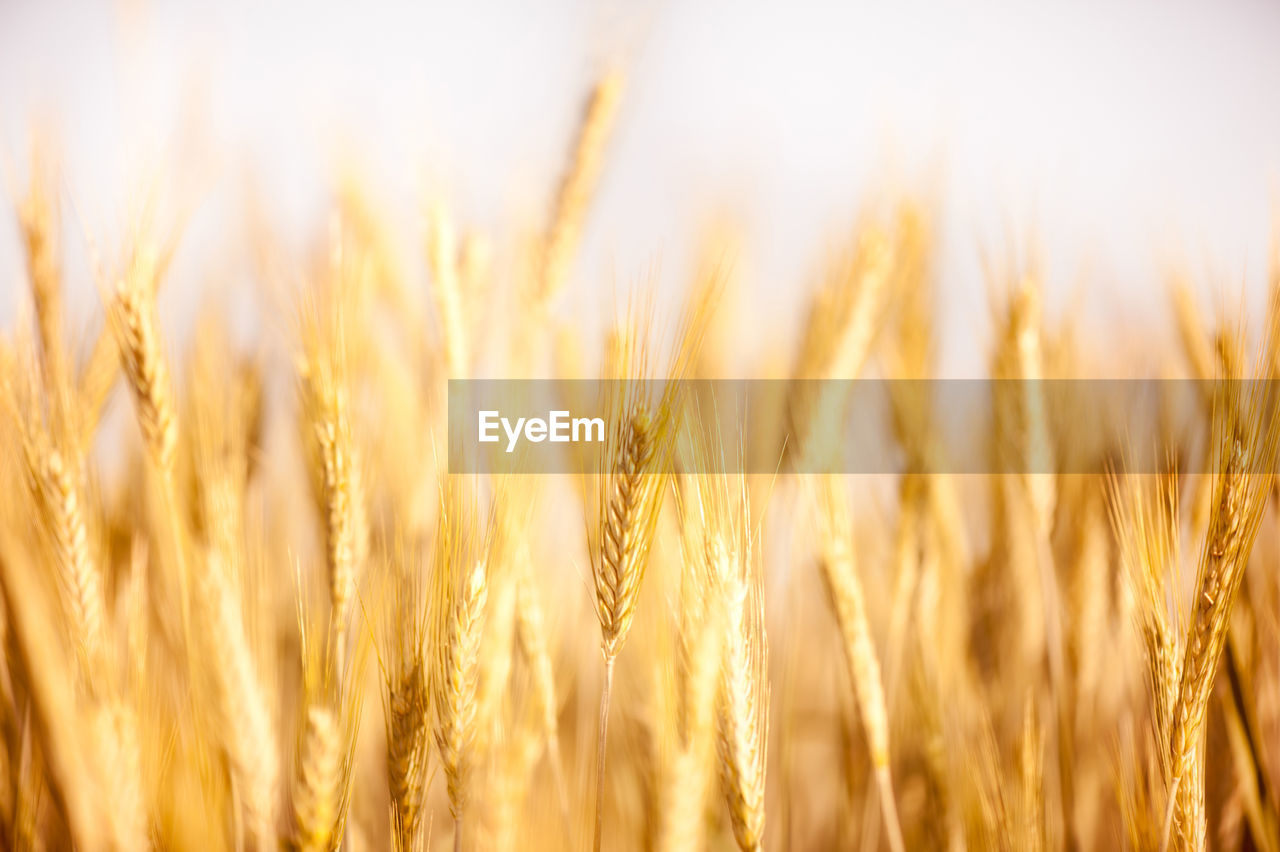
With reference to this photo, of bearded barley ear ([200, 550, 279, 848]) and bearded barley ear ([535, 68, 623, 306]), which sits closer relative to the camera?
bearded barley ear ([200, 550, 279, 848])

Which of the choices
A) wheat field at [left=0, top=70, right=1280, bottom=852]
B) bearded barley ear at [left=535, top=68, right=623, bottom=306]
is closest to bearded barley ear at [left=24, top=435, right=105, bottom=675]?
wheat field at [left=0, top=70, right=1280, bottom=852]

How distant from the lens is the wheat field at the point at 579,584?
457mm

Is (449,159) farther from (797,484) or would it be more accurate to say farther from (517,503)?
(797,484)

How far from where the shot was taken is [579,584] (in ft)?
2.45

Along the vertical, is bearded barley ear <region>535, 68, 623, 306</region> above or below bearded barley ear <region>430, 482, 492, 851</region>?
above

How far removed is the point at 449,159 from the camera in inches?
31.8

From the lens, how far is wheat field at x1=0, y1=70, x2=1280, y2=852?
0.46 metres

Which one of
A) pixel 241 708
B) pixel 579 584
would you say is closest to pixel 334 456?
pixel 241 708

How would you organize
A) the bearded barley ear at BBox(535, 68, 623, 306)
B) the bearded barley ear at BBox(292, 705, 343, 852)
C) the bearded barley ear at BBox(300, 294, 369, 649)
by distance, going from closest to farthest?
the bearded barley ear at BBox(292, 705, 343, 852), the bearded barley ear at BBox(300, 294, 369, 649), the bearded barley ear at BBox(535, 68, 623, 306)

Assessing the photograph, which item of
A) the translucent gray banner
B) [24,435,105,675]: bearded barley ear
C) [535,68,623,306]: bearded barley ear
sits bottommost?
[24,435,105,675]: bearded barley ear

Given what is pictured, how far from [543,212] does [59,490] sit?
598 millimetres

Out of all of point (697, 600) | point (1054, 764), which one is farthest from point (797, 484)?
point (1054, 764)

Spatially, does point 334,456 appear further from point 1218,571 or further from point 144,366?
point 1218,571

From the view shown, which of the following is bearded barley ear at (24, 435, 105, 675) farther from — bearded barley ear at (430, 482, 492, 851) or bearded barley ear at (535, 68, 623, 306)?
bearded barley ear at (535, 68, 623, 306)
